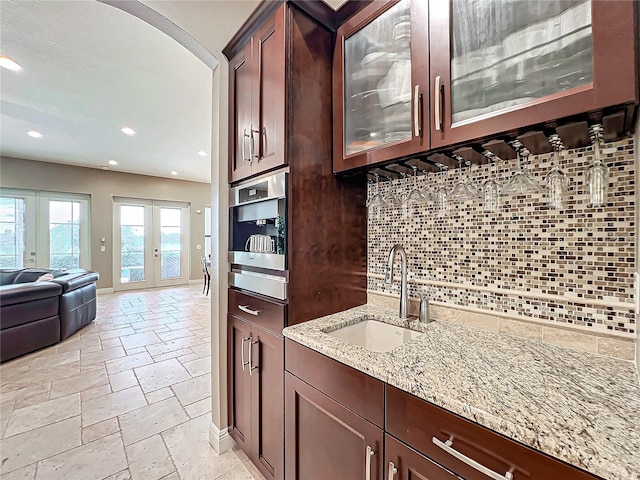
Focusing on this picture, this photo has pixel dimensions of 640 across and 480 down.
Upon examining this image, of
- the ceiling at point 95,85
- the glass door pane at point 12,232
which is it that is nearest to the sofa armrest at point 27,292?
the ceiling at point 95,85

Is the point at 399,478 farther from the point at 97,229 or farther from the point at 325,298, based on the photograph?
the point at 97,229

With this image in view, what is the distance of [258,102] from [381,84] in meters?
0.66

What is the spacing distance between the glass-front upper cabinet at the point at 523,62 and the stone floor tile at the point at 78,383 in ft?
11.2

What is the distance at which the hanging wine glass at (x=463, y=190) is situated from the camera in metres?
1.27

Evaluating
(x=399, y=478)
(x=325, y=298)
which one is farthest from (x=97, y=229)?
(x=399, y=478)

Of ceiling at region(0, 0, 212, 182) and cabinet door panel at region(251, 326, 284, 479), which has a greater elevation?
ceiling at region(0, 0, 212, 182)

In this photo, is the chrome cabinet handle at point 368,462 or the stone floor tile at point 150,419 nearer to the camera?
the chrome cabinet handle at point 368,462

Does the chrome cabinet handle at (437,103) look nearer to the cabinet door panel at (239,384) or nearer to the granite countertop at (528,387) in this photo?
the granite countertop at (528,387)

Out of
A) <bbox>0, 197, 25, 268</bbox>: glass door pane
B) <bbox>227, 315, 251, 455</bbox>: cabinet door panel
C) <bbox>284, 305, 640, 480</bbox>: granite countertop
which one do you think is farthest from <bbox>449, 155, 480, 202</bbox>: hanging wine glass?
<bbox>0, 197, 25, 268</bbox>: glass door pane

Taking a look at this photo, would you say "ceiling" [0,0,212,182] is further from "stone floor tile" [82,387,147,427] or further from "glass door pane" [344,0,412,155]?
"stone floor tile" [82,387,147,427]

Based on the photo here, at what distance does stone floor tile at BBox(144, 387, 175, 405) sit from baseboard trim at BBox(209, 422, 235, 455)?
868mm

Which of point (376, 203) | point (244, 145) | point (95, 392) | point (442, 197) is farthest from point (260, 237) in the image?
point (95, 392)

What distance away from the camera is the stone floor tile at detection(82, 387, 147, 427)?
208 cm

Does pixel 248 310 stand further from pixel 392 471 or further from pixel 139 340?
pixel 139 340
